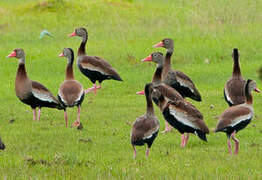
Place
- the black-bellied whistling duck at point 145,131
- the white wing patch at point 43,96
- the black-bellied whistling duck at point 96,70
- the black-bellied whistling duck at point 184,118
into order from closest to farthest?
1. the black-bellied whistling duck at point 145,131
2. the black-bellied whistling duck at point 184,118
3. the white wing patch at point 43,96
4. the black-bellied whistling duck at point 96,70

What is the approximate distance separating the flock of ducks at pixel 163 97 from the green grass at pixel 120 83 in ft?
1.19

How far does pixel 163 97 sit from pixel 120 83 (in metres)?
7.53

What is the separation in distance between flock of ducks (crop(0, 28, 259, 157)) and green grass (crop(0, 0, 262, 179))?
0.36 m

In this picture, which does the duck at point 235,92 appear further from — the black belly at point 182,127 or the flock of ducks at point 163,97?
the black belly at point 182,127

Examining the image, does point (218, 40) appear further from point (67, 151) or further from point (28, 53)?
point (67, 151)

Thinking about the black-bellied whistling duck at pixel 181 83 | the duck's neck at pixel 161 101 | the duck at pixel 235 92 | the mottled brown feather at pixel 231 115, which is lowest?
the mottled brown feather at pixel 231 115

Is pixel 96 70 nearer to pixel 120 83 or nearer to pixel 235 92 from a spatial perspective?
pixel 120 83

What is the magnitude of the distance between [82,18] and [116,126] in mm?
18902

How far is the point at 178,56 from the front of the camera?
2217cm

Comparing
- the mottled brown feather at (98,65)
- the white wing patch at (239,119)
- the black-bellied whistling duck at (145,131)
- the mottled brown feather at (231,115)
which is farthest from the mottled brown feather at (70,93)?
the mottled brown feather at (98,65)

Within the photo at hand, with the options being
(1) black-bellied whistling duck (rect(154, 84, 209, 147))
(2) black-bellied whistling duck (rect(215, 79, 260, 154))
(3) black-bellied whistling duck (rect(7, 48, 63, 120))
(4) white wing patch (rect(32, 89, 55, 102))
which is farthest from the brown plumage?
(4) white wing patch (rect(32, 89, 55, 102))

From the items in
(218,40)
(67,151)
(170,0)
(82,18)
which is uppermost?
(170,0)

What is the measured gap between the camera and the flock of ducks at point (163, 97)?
9906 millimetres

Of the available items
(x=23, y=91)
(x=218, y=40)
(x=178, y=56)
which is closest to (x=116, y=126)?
(x=23, y=91)
